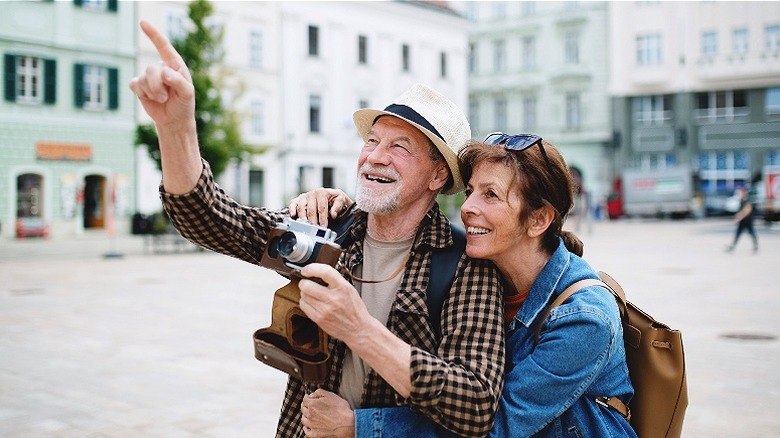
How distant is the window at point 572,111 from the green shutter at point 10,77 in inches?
1154

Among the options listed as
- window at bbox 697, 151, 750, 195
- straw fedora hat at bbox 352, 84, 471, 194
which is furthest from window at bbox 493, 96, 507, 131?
straw fedora hat at bbox 352, 84, 471, 194

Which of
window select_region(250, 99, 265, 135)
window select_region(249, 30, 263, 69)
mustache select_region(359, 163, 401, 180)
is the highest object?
window select_region(249, 30, 263, 69)

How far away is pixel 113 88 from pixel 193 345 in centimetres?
2329

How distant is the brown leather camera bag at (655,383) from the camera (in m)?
2.16

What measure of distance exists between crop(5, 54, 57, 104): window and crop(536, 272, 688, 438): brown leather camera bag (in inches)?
1102

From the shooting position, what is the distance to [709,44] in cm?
4109

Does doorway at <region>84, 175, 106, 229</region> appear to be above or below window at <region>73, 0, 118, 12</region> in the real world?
below

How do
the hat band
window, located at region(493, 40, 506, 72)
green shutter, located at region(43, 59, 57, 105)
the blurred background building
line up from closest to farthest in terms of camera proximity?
the hat band, green shutter, located at region(43, 59, 57, 105), the blurred background building, window, located at region(493, 40, 506, 72)

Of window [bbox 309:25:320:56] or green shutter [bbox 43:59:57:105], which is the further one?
window [bbox 309:25:320:56]

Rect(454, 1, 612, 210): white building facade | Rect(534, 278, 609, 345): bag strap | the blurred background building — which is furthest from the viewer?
Rect(454, 1, 612, 210): white building facade

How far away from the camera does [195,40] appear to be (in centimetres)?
2308

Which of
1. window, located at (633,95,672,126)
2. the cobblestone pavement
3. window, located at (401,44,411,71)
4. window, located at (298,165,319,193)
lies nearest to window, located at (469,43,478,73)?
window, located at (401,44,411,71)

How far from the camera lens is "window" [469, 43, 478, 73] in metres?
48.0

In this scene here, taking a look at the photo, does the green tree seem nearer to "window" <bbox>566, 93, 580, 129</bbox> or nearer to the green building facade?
the green building facade
